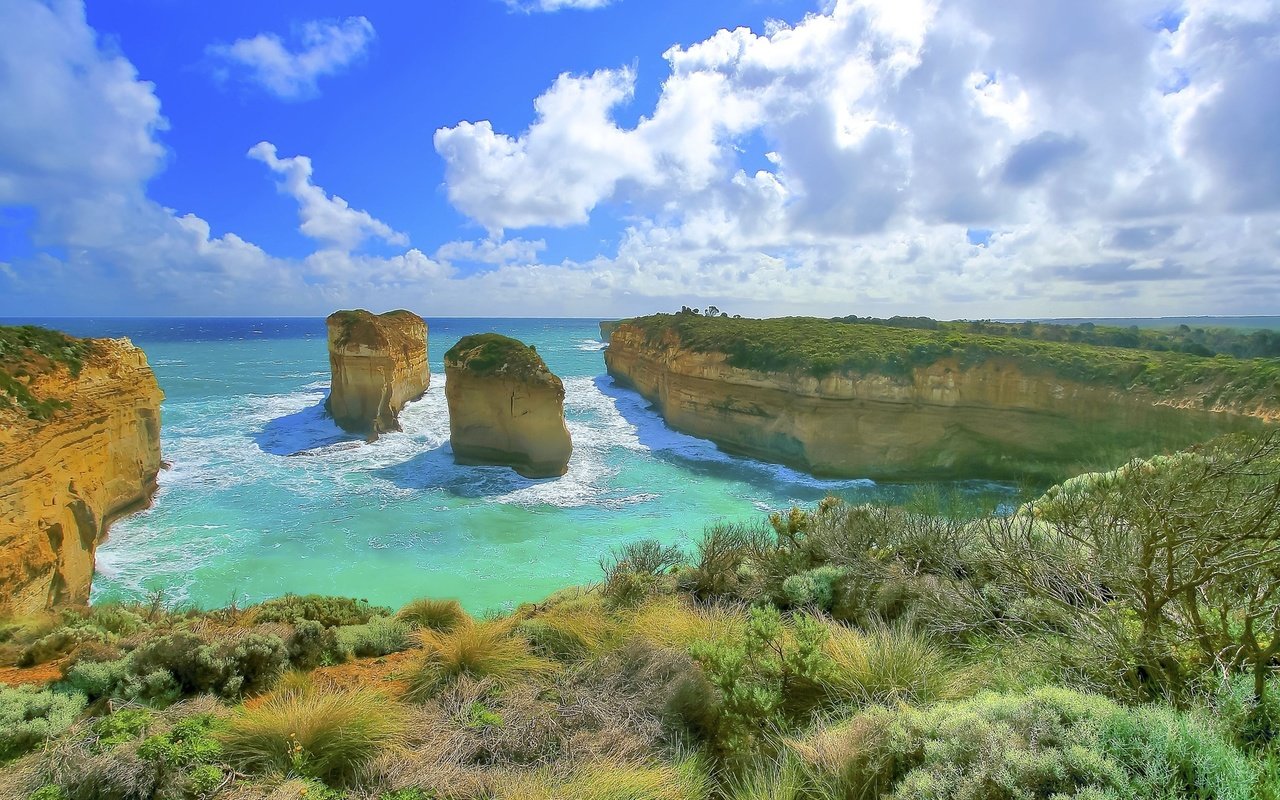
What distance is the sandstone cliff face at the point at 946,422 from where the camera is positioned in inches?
723

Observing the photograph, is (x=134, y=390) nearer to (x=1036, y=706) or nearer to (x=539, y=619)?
(x=539, y=619)

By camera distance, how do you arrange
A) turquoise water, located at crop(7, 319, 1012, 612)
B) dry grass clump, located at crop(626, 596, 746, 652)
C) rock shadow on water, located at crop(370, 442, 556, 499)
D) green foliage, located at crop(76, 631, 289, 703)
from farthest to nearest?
rock shadow on water, located at crop(370, 442, 556, 499), turquoise water, located at crop(7, 319, 1012, 612), dry grass clump, located at crop(626, 596, 746, 652), green foliage, located at crop(76, 631, 289, 703)

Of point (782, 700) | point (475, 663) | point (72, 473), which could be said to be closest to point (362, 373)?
point (72, 473)

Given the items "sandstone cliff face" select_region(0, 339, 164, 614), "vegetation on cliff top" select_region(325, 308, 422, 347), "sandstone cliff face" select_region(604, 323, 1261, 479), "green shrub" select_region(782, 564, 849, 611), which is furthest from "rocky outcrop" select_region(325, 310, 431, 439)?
"green shrub" select_region(782, 564, 849, 611)

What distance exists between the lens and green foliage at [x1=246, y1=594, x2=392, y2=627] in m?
6.55

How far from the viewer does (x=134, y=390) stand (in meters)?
15.7

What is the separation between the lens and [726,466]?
22328mm

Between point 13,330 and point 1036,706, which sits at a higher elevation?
point 13,330

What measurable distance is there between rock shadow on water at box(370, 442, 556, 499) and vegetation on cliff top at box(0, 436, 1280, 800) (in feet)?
42.3

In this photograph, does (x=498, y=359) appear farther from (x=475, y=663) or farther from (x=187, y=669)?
(x=475, y=663)

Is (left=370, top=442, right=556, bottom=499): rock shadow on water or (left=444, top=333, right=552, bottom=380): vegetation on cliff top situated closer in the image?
(left=370, top=442, right=556, bottom=499): rock shadow on water

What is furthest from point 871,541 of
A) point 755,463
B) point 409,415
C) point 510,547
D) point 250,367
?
point 250,367

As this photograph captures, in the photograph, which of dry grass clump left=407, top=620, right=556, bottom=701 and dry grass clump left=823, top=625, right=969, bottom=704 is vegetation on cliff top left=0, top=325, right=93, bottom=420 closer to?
dry grass clump left=407, top=620, right=556, bottom=701

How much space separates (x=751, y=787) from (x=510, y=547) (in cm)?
1184
